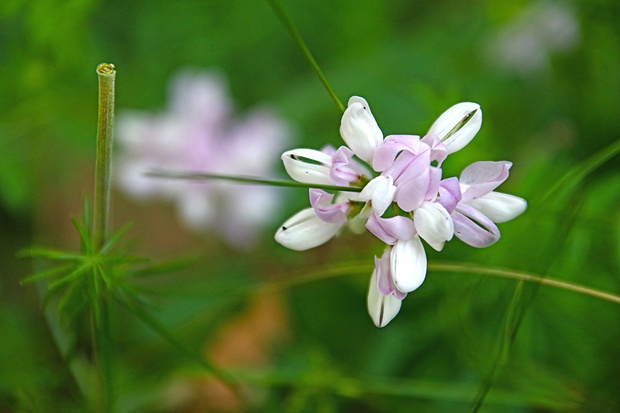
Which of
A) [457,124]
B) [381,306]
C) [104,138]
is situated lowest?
[381,306]

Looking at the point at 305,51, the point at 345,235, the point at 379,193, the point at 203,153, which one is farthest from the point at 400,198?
the point at 345,235

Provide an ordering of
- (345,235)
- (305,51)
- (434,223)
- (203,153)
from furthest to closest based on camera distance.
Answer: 1. (345,235)
2. (203,153)
3. (305,51)
4. (434,223)

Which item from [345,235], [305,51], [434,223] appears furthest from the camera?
[345,235]

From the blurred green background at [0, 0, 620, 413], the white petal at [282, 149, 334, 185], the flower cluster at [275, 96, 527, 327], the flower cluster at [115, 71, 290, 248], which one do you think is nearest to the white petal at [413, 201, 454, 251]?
the flower cluster at [275, 96, 527, 327]

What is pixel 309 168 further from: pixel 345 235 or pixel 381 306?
pixel 345 235

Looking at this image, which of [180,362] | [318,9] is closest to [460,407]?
[180,362]

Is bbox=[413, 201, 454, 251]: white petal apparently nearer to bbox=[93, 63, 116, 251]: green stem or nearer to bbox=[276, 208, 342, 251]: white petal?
bbox=[276, 208, 342, 251]: white petal

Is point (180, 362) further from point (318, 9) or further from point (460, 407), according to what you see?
point (318, 9)

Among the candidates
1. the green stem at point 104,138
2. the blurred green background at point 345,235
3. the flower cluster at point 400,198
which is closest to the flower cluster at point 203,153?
the blurred green background at point 345,235
